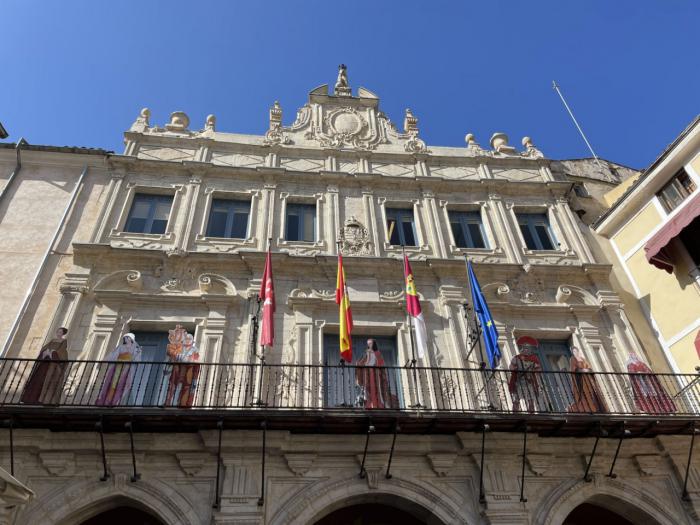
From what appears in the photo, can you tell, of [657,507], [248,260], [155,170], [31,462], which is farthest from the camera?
[155,170]

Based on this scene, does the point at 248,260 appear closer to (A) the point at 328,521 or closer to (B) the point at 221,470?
(B) the point at 221,470

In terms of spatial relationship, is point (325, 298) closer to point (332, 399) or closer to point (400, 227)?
point (332, 399)

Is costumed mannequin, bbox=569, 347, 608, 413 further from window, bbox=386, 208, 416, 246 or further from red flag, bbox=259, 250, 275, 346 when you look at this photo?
red flag, bbox=259, 250, 275, 346

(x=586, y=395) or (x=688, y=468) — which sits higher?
(x=586, y=395)

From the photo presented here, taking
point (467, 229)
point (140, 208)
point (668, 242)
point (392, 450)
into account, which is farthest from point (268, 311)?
point (668, 242)

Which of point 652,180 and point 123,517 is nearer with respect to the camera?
point 123,517

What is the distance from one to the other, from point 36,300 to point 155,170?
507 centimetres

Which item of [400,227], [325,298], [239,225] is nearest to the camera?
→ [325,298]

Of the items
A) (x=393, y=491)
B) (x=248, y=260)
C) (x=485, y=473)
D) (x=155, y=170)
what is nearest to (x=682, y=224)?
(x=485, y=473)

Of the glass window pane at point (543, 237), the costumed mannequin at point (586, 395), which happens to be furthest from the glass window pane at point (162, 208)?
the costumed mannequin at point (586, 395)

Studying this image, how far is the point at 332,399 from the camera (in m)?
10.6

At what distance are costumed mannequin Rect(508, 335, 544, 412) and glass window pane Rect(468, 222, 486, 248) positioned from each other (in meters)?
3.36

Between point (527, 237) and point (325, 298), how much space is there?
652 cm

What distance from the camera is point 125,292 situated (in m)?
12.0
